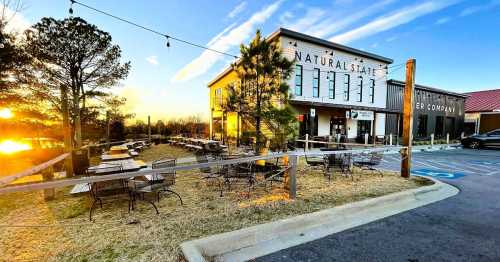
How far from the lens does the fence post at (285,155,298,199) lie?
13.8 ft

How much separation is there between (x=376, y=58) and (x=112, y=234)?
20.4 metres

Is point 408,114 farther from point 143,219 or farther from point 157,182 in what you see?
point 143,219

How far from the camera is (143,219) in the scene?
11.5ft

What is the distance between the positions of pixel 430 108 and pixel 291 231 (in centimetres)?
2670

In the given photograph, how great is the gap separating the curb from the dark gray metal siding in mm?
17626

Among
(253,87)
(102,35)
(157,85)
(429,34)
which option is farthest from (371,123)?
(102,35)

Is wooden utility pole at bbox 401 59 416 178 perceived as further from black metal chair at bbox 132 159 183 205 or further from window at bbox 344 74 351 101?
window at bbox 344 74 351 101

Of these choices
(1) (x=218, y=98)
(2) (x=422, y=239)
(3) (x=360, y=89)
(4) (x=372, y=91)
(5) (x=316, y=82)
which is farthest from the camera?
Result: (4) (x=372, y=91)

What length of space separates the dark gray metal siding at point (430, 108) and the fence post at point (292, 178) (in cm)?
1840

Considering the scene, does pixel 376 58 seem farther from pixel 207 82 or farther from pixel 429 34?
pixel 207 82

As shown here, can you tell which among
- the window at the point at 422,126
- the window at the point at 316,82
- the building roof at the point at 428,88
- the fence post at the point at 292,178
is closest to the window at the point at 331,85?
the window at the point at 316,82

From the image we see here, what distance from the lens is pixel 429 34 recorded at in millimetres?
13773

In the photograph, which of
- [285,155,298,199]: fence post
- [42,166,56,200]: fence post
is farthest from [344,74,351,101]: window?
[42,166,56,200]: fence post

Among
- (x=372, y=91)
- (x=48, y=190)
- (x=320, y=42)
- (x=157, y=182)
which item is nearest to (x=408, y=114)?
(x=157, y=182)
